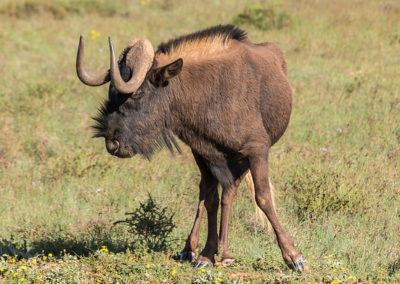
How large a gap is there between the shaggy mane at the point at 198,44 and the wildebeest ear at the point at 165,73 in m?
0.30

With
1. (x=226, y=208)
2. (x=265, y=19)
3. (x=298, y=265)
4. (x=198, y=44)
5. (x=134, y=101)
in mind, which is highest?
(x=265, y=19)

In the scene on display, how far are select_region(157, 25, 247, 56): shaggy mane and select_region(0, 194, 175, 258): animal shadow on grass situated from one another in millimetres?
1400

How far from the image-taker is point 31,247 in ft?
18.5

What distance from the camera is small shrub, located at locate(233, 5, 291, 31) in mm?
13211

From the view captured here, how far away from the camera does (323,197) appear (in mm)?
6188

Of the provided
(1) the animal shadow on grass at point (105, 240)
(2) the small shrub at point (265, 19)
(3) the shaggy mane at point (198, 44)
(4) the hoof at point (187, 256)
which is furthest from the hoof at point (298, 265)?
(2) the small shrub at point (265, 19)

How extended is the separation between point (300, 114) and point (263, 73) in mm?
3899

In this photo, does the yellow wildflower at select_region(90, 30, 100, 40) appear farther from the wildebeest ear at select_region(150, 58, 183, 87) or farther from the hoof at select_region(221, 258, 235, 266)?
the hoof at select_region(221, 258, 235, 266)

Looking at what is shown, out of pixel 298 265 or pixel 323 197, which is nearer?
pixel 298 265

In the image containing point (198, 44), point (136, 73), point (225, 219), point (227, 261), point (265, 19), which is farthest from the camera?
point (265, 19)

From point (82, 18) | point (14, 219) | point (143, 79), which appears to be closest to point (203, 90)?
point (143, 79)

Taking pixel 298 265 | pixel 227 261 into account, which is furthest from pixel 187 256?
pixel 298 265

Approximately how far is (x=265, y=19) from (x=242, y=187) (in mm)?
7331

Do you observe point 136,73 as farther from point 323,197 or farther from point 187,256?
point 323,197
